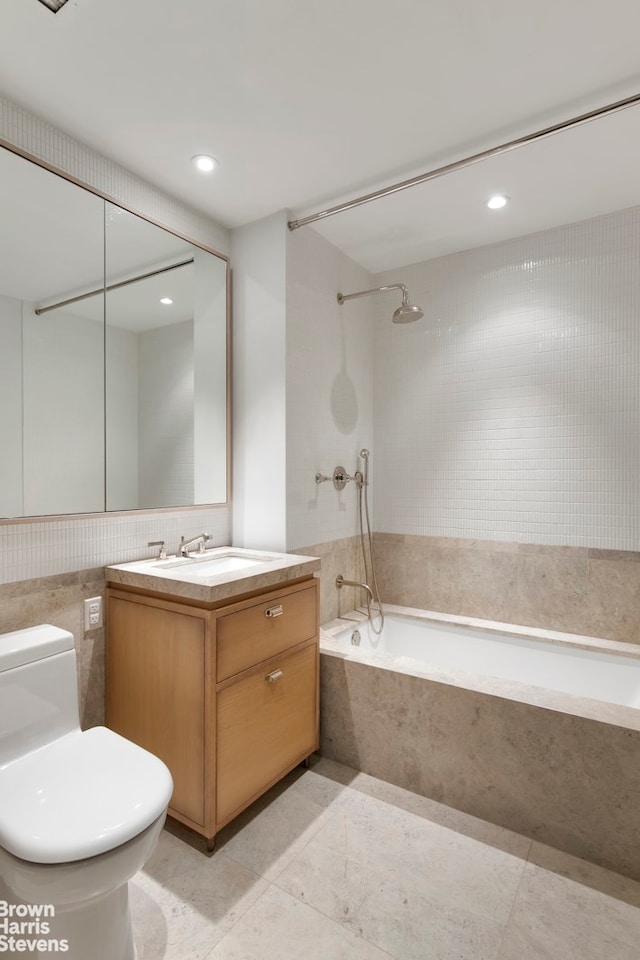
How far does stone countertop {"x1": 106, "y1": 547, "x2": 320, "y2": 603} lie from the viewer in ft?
5.37

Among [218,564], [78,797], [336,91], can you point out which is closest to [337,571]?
[218,564]

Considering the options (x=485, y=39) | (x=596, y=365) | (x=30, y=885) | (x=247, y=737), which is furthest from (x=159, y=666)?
(x=596, y=365)

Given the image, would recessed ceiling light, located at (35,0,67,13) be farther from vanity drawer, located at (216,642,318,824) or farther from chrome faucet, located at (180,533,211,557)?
vanity drawer, located at (216,642,318,824)

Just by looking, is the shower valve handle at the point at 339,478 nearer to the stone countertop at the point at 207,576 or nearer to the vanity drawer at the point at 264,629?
the stone countertop at the point at 207,576

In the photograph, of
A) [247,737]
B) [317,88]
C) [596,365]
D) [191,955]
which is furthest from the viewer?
[596,365]

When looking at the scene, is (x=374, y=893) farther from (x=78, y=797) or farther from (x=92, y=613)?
(x=92, y=613)

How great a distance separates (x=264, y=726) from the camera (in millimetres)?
1842

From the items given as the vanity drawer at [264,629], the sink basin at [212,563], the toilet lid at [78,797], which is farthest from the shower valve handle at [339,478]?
the toilet lid at [78,797]

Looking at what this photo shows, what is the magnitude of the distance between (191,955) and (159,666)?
78 cm

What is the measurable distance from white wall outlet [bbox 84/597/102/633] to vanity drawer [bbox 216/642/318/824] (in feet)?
1.98

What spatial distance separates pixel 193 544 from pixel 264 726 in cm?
85

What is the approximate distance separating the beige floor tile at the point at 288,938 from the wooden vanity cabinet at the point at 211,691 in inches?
11.9

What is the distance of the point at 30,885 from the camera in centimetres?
109

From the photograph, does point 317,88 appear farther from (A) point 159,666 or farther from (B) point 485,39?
(A) point 159,666
